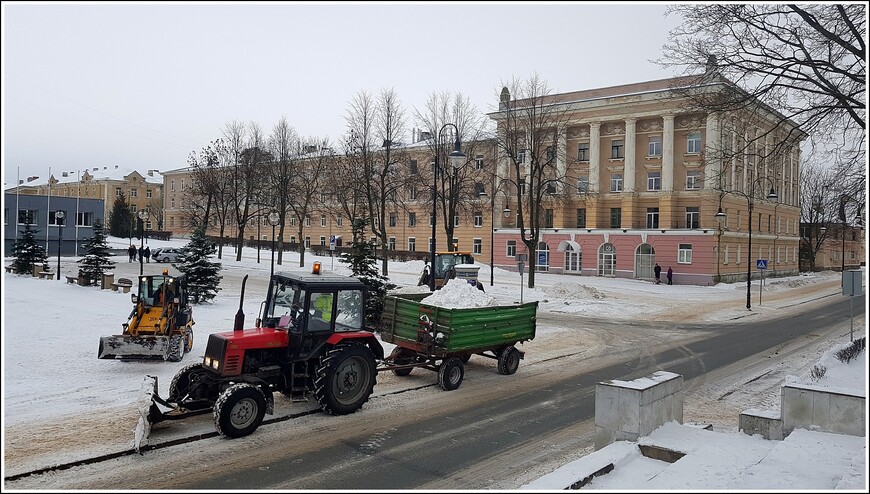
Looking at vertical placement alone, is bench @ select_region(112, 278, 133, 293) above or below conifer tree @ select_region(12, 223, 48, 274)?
below

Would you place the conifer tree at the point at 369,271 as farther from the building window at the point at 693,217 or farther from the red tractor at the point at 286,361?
the building window at the point at 693,217

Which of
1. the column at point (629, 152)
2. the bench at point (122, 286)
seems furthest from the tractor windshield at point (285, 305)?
the column at point (629, 152)

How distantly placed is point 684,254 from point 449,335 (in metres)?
38.5

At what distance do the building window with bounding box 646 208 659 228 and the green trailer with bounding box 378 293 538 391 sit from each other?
3752 centimetres

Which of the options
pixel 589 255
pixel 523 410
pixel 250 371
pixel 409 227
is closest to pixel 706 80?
pixel 523 410

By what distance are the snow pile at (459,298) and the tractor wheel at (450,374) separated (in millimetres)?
1528

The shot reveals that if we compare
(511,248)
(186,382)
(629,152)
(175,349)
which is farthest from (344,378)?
(511,248)

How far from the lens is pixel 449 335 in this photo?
11.9 metres

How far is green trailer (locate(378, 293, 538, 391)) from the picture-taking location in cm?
1203

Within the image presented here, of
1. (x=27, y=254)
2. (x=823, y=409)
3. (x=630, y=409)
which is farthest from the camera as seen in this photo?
(x=27, y=254)

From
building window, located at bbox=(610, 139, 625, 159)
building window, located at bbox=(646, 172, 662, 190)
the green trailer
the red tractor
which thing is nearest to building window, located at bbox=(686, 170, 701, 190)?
building window, located at bbox=(646, 172, 662, 190)

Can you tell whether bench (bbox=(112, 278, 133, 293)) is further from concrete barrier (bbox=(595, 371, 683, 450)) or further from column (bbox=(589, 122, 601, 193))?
column (bbox=(589, 122, 601, 193))

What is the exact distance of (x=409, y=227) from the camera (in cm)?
6444

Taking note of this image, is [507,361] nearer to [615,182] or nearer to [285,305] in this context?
[285,305]
